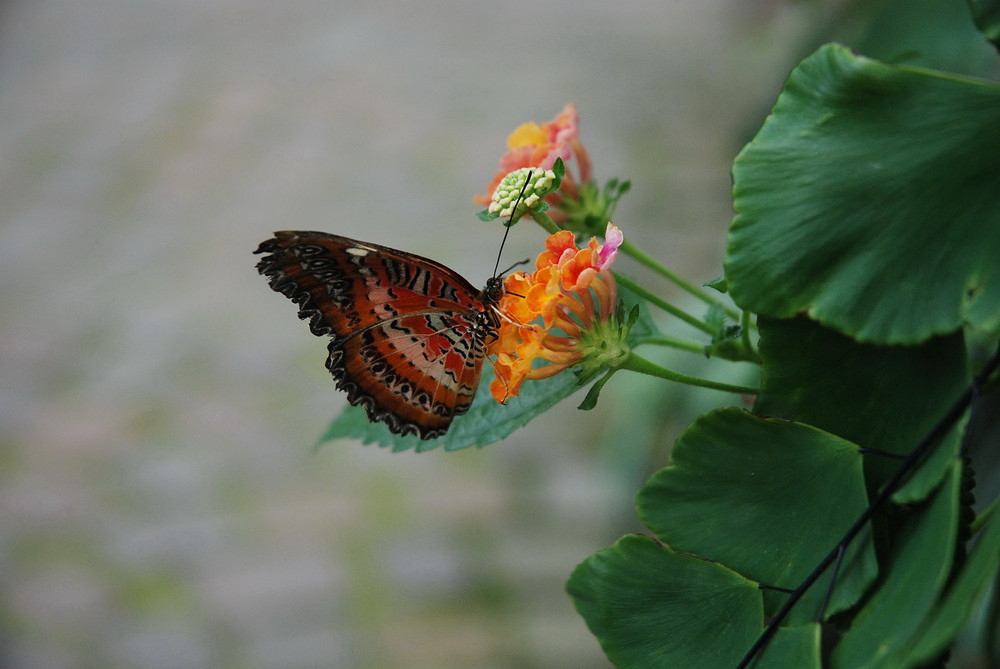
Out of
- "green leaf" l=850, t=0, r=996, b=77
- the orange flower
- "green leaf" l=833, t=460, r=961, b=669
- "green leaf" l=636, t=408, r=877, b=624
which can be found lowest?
"green leaf" l=833, t=460, r=961, b=669

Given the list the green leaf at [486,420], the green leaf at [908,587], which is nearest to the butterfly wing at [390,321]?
the green leaf at [486,420]

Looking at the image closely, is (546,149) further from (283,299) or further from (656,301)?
(283,299)

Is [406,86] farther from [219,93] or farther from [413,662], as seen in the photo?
[413,662]

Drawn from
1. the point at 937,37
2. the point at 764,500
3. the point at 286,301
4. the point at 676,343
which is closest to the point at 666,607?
the point at 764,500

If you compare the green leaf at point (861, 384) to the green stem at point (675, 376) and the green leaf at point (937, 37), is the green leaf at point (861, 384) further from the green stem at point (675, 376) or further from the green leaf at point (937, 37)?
the green leaf at point (937, 37)

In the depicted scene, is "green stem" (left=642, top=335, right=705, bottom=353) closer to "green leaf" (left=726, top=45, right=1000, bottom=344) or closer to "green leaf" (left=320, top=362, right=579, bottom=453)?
"green leaf" (left=320, top=362, right=579, bottom=453)

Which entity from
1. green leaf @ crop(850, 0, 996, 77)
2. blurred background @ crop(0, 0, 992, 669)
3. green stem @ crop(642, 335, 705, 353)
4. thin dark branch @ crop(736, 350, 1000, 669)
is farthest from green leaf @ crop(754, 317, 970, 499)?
blurred background @ crop(0, 0, 992, 669)

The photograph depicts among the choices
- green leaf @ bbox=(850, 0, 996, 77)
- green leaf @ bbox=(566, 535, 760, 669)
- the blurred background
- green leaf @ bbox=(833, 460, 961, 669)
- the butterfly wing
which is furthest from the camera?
the blurred background

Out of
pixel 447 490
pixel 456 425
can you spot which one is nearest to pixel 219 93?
pixel 447 490
